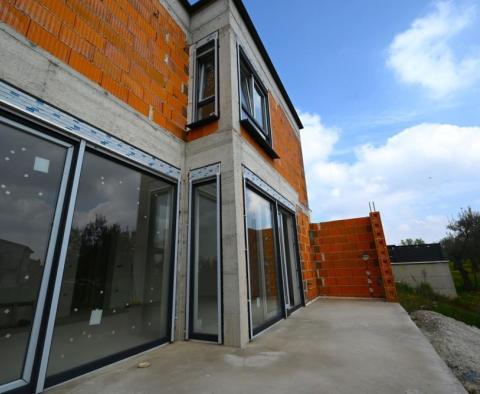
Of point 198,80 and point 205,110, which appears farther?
point 198,80

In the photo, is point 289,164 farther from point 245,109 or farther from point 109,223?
point 109,223

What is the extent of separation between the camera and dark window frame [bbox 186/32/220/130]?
3370 mm

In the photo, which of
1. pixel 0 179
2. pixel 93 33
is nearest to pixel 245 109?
pixel 93 33

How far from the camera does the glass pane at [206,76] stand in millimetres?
3791

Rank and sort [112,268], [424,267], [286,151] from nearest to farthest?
[112,268], [286,151], [424,267]

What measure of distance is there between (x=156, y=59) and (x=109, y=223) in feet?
8.07

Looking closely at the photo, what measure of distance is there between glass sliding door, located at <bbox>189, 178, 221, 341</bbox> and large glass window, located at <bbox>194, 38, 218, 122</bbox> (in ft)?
4.51

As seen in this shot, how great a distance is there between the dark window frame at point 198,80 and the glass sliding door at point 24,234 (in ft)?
6.55

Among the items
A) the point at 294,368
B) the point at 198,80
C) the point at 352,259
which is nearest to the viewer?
the point at 294,368

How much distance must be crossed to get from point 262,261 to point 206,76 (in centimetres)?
348

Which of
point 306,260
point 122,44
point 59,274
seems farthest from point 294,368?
point 306,260

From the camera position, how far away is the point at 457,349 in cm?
223

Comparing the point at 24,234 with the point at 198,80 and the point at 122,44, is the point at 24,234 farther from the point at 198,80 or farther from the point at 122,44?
the point at 198,80

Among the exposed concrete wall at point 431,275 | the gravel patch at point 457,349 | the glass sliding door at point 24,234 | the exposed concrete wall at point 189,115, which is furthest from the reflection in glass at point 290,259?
the exposed concrete wall at point 431,275
